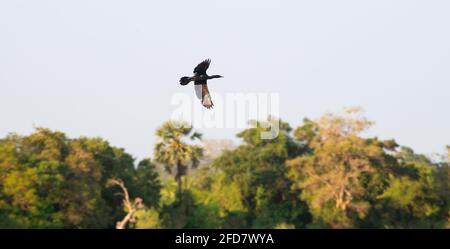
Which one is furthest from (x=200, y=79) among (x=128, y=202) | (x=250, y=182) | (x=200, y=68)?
(x=250, y=182)

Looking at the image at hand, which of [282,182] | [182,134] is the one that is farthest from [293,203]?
[182,134]

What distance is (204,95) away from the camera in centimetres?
3033

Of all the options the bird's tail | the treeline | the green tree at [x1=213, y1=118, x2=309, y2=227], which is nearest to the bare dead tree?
the treeline

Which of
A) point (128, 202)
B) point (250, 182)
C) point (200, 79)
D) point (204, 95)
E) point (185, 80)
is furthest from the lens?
point (250, 182)

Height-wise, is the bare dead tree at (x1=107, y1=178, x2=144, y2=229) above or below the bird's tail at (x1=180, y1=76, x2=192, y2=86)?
above

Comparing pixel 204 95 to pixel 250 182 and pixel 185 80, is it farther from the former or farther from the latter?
pixel 250 182

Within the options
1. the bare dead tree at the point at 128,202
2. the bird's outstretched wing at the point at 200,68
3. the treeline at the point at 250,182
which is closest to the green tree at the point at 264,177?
the treeline at the point at 250,182

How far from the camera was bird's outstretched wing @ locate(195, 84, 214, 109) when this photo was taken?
2994cm

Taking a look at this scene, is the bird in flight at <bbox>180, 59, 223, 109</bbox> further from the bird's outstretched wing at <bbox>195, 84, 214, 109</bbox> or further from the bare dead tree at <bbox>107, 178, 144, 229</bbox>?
the bare dead tree at <bbox>107, 178, 144, 229</bbox>

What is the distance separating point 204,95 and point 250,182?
5735 cm

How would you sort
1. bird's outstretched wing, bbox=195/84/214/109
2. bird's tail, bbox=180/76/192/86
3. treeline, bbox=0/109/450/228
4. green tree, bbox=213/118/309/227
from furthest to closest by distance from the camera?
green tree, bbox=213/118/309/227 → treeline, bbox=0/109/450/228 → bird's outstretched wing, bbox=195/84/214/109 → bird's tail, bbox=180/76/192/86

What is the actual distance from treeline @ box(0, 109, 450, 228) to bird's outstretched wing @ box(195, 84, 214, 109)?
3977 centimetres
